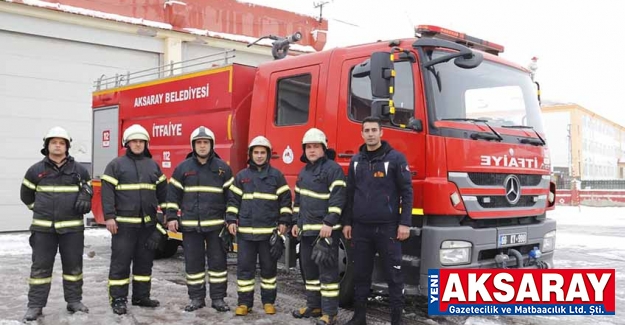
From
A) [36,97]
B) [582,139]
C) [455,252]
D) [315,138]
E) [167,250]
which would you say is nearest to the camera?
[455,252]

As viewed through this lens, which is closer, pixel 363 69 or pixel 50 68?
pixel 363 69

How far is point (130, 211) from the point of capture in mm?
5203

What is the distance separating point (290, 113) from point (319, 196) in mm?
1374

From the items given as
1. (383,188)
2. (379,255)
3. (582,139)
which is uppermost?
(582,139)

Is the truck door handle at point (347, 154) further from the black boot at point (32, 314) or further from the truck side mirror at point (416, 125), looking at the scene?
the black boot at point (32, 314)

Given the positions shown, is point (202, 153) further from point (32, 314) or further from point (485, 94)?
point (485, 94)

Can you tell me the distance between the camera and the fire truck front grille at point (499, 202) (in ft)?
16.1

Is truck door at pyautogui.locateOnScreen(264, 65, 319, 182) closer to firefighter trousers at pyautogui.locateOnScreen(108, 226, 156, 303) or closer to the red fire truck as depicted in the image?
the red fire truck

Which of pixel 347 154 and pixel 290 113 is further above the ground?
pixel 290 113

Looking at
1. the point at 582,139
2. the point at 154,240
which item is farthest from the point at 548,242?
the point at 582,139

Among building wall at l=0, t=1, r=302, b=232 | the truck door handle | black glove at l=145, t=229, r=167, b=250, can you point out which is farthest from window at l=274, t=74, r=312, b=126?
building wall at l=0, t=1, r=302, b=232

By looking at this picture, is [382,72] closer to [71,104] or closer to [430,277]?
[430,277]

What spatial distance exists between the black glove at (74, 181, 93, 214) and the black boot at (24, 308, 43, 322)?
0.97 m

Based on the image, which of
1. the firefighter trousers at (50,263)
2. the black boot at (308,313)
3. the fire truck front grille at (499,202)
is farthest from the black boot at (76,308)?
the fire truck front grille at (499,202)
